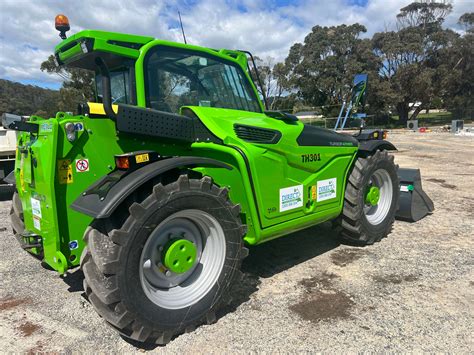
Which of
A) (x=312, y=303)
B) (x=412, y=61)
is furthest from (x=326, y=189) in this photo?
(x=412, y=61)

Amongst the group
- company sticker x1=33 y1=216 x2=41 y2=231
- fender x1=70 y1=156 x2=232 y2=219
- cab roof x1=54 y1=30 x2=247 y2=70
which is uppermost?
cab roof x1=54 y1=30 x2=247 y2=70

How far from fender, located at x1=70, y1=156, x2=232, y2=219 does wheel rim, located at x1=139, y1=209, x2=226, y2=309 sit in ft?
1.11

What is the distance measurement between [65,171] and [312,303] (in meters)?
2.32

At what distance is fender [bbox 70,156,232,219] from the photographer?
2.54 m

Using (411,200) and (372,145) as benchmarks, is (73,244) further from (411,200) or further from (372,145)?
(411,200)

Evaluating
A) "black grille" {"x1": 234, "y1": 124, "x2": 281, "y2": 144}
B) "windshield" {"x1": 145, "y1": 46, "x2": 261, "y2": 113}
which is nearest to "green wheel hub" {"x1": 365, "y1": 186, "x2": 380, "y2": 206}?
"windshield" {"x1": 145, "y1": 46, "x2": 261, "y2": 113}

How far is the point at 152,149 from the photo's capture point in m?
3.25

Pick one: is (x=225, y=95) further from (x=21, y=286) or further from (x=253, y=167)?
(x=21, y=286)

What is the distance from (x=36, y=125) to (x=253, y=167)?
5.89ft

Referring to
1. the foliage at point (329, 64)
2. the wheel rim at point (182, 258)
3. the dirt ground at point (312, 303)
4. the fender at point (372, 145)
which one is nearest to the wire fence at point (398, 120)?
the foliage at point (329, 64)

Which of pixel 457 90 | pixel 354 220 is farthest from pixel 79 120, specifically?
pixel 457 90

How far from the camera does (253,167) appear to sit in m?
3.23

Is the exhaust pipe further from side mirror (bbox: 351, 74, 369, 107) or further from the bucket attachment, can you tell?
the bucket attachment

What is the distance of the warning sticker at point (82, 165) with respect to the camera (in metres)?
2.93
